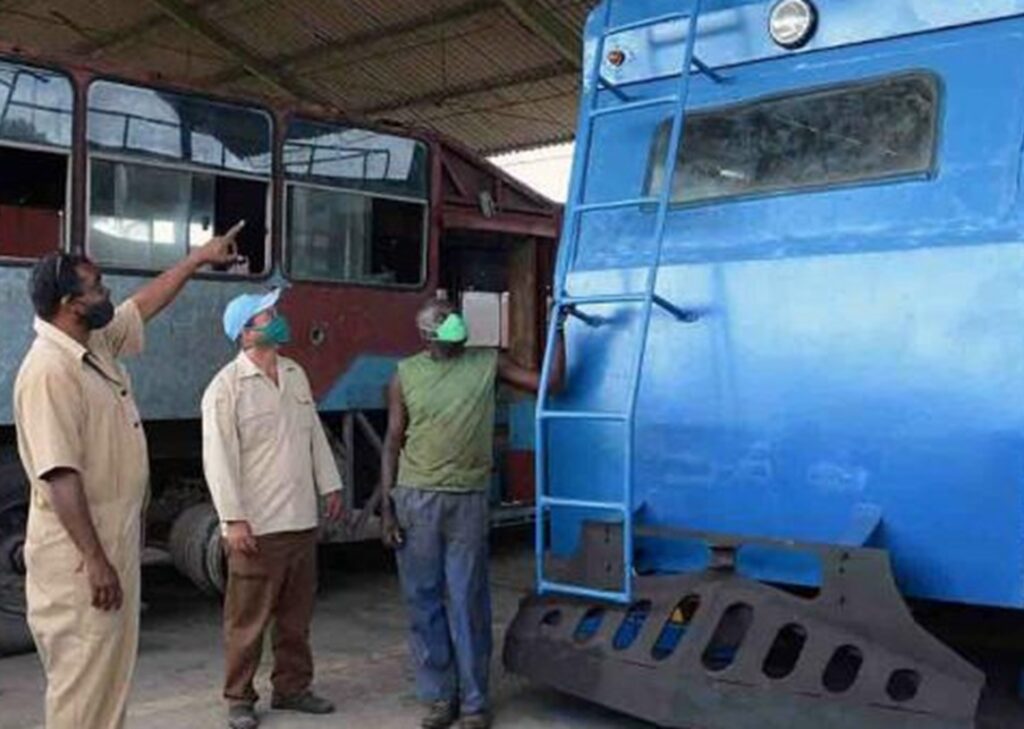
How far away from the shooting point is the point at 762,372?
4426 millimetres

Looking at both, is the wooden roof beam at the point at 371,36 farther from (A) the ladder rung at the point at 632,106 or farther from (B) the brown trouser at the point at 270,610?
(B) the brown trouser at the point at 270,610

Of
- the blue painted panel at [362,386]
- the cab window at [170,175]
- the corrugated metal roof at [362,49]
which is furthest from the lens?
the corrugated metal roof at [362,49]

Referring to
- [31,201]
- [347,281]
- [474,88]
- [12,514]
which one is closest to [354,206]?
[347,281]

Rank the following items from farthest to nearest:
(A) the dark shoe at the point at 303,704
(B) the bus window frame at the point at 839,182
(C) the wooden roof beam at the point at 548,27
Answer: (C) the wooden roof beam at the point at 548,27, (A) the dark shoe at the point at 303,704, (B) the bus window frame at the point at 839,182

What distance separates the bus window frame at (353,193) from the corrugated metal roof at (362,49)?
7.05 m

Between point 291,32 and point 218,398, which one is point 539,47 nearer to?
point 291,32

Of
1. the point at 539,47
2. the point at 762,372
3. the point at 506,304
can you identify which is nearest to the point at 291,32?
the point at 539,47

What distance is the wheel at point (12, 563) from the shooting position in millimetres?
6039

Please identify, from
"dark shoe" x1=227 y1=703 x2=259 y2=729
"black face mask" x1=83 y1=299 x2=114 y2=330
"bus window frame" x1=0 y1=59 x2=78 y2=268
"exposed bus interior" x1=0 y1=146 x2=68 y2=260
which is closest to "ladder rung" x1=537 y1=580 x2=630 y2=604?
"dark shoe" x1=227 y1=703 x2=259 y2=729

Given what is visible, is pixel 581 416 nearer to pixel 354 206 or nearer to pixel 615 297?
pixel 615 297

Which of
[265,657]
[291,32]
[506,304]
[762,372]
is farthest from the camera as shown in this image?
[291,32]

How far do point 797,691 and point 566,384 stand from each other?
1.46 metres

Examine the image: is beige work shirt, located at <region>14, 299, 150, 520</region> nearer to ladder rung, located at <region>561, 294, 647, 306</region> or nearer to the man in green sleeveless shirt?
the man in green sleeveless shirt

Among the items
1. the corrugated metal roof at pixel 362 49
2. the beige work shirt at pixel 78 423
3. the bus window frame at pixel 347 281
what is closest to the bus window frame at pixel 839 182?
the beige work shirt at pixel 78 423
